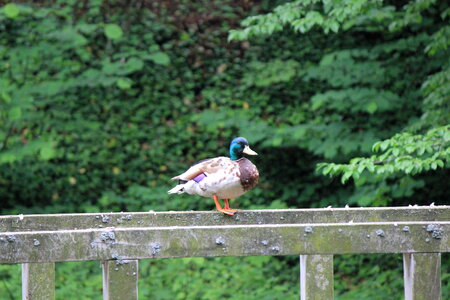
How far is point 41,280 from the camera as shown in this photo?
2277 mm

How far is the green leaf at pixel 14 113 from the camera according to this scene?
21.3ft

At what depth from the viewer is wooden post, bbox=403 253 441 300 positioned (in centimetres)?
242

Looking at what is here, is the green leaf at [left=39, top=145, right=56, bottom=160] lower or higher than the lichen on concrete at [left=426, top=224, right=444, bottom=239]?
higher

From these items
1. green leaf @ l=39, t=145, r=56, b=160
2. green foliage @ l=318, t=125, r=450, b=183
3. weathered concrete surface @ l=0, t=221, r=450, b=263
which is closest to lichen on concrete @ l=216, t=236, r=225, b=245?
weathered concrete surface @ l=0, t=221, r=450, b=263

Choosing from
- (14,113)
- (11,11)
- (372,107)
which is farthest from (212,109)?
(11,11)

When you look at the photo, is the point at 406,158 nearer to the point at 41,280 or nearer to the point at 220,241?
the point at 220,241

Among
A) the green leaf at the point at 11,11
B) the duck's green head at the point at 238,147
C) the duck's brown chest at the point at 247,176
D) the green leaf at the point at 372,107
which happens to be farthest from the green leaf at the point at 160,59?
the duck's brown chest at the point at 247,176

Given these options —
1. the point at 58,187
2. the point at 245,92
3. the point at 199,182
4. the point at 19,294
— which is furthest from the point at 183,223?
the point at 245,92

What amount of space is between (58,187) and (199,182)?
5.13 meters

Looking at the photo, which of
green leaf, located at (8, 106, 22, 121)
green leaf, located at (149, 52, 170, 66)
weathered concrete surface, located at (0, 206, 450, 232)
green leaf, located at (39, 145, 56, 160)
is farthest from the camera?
green leaf, located at (149, 52, 170, 66)

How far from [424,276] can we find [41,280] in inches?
49.6

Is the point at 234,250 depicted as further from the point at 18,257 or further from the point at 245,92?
the point at 245,92

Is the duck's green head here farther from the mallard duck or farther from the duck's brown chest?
the duck's brown chest

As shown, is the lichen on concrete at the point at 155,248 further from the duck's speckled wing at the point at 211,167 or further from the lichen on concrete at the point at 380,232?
the duck's speckled wing at the point at 211,167
